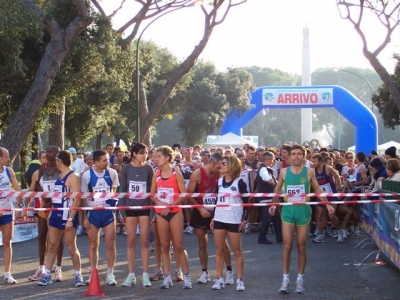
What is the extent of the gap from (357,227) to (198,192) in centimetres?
671

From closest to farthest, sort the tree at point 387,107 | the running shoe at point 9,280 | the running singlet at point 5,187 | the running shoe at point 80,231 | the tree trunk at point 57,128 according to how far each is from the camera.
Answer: the running singlet at point 5,187, the running shoe at point 9,280, the running shoe at point 80,231, the tree trunk at point 57,128, the tree at point 387,107

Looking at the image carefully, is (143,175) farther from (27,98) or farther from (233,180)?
(27,98)

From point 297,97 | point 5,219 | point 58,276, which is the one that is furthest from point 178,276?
point 297,97

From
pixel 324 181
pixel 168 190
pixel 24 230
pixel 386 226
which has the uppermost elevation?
pixel 324 181

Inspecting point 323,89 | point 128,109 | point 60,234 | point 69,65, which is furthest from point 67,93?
point 323,89

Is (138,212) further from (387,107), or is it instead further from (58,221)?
(387,107)

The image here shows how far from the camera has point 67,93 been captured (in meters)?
20.5

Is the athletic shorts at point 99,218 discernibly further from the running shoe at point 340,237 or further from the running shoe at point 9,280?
the running shoe at point 340,237

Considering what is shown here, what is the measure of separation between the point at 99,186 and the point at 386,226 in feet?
13.7

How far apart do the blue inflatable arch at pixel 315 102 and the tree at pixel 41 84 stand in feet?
72.4

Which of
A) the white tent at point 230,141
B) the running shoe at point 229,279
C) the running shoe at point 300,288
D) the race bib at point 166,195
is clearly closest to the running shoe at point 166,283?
the running shoe at point 229,279

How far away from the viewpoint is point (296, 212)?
8789 mm

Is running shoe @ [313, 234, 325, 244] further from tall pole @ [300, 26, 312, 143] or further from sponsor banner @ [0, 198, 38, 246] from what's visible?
tall pole @ [300, 26, 312, 143]

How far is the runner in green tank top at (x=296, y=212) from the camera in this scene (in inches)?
346
